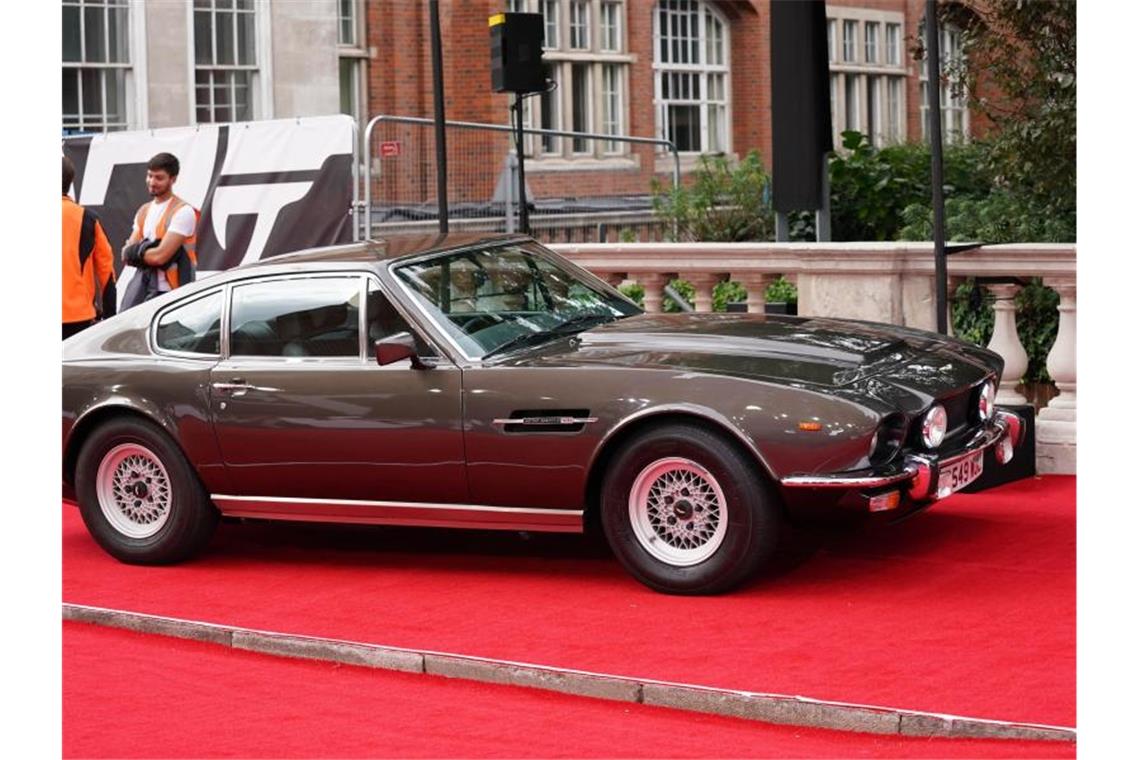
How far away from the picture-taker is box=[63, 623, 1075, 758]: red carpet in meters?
5.64

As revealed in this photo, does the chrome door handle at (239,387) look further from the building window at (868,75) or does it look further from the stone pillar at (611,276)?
the building window at (868,75)

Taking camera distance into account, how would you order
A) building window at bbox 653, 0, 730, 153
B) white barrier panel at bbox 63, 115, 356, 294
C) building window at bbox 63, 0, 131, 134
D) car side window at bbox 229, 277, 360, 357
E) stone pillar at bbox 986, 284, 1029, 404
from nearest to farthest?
car side window at bbox 229, 277, 360, 357
stone pillar at bbox 986, 284, 1029, 404
white barrier panel at bbox 63, 115, 356, 294
building window at bbox 63, 0, 131, 134
building window at bbox 653, 0, 730, 153

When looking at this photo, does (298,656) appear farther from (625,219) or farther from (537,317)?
(625,219)

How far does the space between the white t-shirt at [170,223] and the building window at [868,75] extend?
27731 millimetres

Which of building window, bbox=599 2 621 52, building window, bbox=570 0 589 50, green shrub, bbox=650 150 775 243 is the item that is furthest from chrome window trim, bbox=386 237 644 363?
building window, bbox=599 2 621 52

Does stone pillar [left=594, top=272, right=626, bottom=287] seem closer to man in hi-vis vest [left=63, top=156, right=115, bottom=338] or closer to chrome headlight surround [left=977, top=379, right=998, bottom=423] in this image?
man in hi-vis vest [left=63, top=156, right=115, bottom=338]

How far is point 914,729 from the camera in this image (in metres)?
5.68

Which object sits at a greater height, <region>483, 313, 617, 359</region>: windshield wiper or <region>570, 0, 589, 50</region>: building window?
<region>570, 0, 589, 50</region>: building window

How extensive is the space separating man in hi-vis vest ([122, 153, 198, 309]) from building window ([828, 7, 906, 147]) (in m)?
27.8

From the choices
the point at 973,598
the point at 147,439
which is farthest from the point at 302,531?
the point at 973,598

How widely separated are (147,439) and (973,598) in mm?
3955

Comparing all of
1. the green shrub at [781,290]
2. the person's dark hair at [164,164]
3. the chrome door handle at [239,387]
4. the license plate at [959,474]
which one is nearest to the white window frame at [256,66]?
the green shrub at [781,290]

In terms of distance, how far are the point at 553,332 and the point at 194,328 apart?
181cm

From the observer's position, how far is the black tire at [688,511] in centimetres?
748
